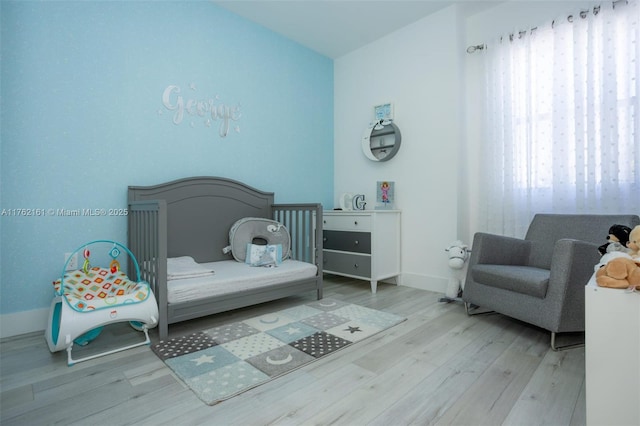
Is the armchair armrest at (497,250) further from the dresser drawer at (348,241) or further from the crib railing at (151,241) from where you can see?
the crib railing at (151,241)

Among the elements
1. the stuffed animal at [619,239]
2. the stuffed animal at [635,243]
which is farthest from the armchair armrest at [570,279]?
the stuffed animal at [635,243]

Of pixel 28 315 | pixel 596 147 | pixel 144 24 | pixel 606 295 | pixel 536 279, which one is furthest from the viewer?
pixel 144 24

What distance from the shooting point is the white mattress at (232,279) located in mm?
1951

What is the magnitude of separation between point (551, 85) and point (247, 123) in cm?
245

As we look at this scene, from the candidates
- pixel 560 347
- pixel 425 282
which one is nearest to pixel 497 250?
pixel 560 347

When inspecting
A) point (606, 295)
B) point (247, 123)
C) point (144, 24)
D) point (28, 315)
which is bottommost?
point (28, 315)

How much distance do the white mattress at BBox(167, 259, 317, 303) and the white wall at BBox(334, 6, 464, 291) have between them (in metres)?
1.10

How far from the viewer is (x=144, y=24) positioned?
7.91ft

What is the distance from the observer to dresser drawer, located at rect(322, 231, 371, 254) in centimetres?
297

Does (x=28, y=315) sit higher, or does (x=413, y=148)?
(x=413, y=148)

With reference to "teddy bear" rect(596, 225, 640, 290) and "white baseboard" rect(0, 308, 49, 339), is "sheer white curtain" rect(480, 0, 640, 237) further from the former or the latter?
"white baseboard" rect(0, 308, 49, 339)

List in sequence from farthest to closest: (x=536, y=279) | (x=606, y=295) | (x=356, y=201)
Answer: (x=356, y=201) → (x=536, y=279) → (x=606, y=295)

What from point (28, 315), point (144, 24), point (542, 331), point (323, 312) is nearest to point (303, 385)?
point (323, 312)

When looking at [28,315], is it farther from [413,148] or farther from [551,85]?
[551,85]
